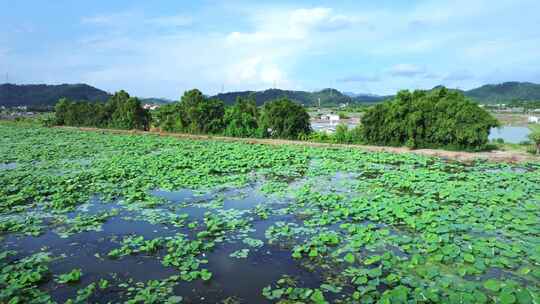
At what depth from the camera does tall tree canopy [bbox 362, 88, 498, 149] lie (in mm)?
16719

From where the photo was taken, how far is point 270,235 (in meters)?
6.81

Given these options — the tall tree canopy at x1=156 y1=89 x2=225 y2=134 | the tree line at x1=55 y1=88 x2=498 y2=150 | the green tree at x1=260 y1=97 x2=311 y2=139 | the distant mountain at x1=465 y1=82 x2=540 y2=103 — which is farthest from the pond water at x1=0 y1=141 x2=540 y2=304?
the distant mountain at x1=465 y1=82 x2=540 y2=103

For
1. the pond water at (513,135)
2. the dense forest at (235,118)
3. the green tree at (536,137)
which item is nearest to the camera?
the green tree at (536,137)

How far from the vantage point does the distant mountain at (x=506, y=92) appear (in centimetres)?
9275

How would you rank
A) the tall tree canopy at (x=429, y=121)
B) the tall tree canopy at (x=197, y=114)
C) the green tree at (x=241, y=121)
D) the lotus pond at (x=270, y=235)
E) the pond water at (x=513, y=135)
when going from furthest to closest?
the tall tree canopy at (x=197, y=114), the green tree at (x=241, y=121), the pond water at (x=513, y=135), the tall tree canopy at (x=429, y=121), the lotus pond at (x=270, y=235)

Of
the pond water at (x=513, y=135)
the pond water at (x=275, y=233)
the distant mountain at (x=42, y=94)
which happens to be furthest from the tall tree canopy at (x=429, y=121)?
the distant mountain at (x=42, y=94)

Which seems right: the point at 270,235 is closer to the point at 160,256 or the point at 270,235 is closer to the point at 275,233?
the point at 275,233

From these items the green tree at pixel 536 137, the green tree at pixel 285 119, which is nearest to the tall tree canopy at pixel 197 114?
the green tree at pixel 285 119

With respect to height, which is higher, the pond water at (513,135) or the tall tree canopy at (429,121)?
the tall tree canopy at (429,121)

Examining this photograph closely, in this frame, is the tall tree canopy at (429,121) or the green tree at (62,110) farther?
the green tree at (62,110)

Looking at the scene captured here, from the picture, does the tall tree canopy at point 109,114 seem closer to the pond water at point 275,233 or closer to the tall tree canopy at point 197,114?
the tall tree canopy at point 197,114

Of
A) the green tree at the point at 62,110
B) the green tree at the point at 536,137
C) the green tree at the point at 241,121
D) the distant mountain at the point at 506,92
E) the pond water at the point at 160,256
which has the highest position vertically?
the distant mountain at the point at 506,92

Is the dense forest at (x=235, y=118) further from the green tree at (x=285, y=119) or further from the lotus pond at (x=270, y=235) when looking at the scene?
the lotus pond at (x=270, y=235)

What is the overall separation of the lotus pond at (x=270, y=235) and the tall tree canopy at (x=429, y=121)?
163 inches
